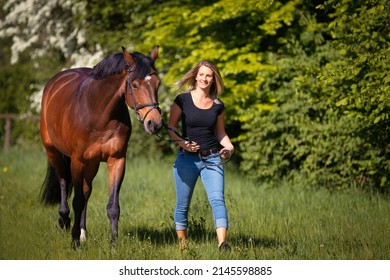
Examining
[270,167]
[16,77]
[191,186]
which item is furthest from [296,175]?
[16,77]

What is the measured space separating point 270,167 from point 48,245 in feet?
17.0

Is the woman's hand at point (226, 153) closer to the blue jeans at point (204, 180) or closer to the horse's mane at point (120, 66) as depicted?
the blue jeans at point (204, 180)

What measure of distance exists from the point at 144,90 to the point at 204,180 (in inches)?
40.1

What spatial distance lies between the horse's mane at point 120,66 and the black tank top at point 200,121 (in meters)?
0.47

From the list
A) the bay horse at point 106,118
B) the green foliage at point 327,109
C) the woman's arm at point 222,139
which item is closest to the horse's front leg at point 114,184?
the bay horse at point 106,118

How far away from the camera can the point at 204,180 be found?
5816mm

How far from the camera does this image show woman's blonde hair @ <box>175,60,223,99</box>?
5789 mm

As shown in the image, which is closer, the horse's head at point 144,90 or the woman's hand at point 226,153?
the horse's head at point 144,90

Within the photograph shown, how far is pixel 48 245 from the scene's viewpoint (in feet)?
21.3

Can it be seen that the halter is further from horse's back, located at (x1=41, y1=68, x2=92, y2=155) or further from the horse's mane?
horse's back, located at (x1=41, y1=68, x2=92, y2=155)

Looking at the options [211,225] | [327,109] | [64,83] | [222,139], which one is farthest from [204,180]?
[327,109]

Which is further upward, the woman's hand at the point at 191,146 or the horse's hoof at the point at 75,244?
the woman's hand at the point at 191,146

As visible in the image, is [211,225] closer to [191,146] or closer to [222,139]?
[222,139]

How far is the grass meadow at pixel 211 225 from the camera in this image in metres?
5.95
